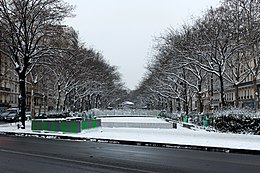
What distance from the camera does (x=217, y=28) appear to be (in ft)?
97.5

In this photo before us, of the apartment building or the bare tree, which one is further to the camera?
the apartment building

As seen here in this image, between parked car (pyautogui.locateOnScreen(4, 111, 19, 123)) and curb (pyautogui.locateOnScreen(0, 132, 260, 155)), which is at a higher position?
parked car (pyautogui.locateOnScreen(4, 111, 19, 123))

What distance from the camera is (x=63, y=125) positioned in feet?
83.4

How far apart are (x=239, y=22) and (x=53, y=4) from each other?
16863 mm

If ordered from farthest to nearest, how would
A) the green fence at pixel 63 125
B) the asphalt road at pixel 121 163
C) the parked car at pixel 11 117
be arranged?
the parked car at pixel 11 117
the green fence at pixel 63 125
the asphalt road at pixel 121 163

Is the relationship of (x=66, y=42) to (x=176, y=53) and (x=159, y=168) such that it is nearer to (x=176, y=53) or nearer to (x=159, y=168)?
(x=176, y=53)

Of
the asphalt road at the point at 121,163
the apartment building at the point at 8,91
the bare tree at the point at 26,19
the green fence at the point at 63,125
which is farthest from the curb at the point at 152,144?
the apartment building at the point at 8,91

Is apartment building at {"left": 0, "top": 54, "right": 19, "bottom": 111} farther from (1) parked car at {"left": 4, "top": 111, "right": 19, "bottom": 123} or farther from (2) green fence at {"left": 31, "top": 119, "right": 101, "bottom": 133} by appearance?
(2) green fence at {"left": 31, "top": 119, "right": 101, "bottom": 133}

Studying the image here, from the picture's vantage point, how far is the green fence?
25.0 m

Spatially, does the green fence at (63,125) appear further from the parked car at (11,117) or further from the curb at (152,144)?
the parked car at (11,117)

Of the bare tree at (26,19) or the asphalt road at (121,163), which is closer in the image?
the asphalt road at (121,163)

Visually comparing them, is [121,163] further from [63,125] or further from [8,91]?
[8,91]

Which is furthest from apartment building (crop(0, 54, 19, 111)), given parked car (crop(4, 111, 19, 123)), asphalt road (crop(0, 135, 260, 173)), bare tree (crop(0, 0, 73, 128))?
asphalt road (crop(0, 135, 260, 173))

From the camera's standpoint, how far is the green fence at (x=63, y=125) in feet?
82.0
